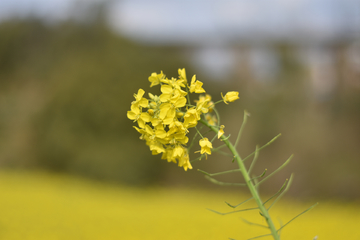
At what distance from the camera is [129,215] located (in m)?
3.38

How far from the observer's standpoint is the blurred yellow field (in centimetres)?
259

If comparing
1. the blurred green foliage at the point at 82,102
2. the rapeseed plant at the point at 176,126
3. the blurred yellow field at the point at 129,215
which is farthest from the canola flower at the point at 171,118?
the blurred green foliage at the point at 82,102

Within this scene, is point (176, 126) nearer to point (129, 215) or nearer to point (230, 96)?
point (230, 96)

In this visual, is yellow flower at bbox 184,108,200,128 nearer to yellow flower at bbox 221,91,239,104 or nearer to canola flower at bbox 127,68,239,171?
canola flower at bbox 127,68,239,171

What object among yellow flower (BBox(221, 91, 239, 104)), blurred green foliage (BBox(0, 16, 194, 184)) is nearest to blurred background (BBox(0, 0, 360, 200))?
blurred green foliage (BBox(0, 16, 194, 184))

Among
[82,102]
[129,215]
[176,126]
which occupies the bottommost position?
[129,215]

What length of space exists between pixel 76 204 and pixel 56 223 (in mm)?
925

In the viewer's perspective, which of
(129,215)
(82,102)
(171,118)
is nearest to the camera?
(171,118)

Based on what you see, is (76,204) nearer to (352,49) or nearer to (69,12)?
(69,12)

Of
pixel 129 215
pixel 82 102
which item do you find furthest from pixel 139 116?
pixel 82 102

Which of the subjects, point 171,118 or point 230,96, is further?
point 230,96

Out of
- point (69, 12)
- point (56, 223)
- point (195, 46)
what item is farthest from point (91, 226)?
point (69, 12)

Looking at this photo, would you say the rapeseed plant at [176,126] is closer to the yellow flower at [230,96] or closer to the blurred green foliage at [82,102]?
the yellow flower at [230,96]

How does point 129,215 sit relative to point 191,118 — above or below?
below
